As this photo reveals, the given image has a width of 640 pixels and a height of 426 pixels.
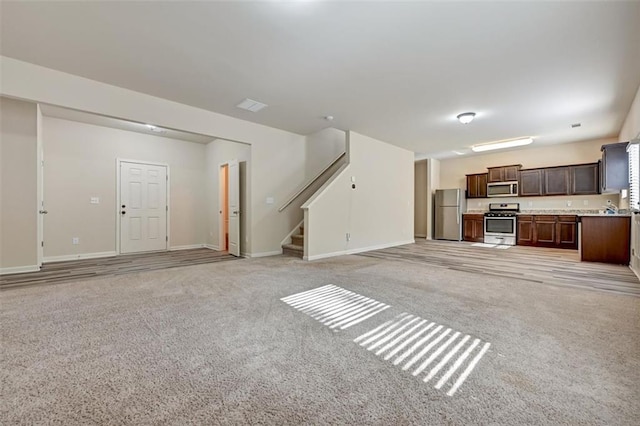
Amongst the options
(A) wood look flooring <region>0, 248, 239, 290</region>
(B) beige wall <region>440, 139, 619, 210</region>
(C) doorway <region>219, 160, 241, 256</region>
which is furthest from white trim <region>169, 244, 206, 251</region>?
(B) beige wall <region>440, 139, 619, 210</region>

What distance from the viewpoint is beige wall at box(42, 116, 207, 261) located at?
5156 millimetres

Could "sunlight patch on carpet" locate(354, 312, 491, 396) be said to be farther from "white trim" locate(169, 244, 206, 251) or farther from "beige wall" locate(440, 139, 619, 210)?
"beige wall" locate(440, 139, 619, 210)

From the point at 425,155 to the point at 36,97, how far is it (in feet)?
28.1

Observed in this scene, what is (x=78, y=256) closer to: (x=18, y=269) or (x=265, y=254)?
(x=18, y=269)

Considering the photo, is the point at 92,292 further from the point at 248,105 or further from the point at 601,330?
the point at 601,330

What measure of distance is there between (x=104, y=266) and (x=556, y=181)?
10.2m

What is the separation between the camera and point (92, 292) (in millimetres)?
3076

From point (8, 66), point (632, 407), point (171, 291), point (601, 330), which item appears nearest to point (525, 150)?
point (601, 330)

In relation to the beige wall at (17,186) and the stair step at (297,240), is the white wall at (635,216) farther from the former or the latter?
the beige wall at (17,186)

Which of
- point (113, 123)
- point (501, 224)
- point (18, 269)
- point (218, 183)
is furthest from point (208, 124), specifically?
point (501, 224)

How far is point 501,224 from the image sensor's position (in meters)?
7.58

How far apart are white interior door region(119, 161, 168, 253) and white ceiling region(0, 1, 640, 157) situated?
2860mm

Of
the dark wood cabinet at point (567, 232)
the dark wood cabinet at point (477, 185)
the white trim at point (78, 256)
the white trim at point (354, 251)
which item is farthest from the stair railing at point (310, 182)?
the dark wood cabinet at point (567, 232)

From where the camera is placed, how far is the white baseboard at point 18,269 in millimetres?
3824
